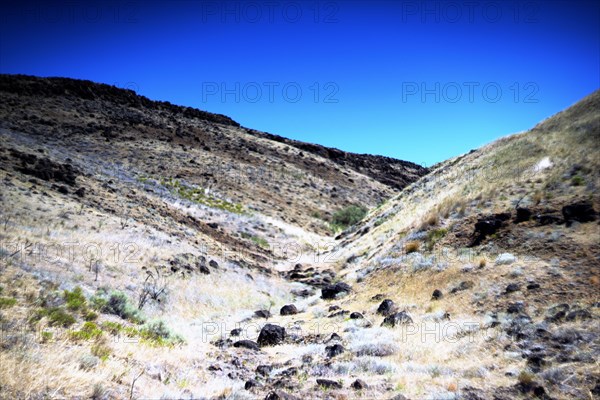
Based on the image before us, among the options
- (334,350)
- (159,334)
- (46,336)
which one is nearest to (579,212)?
(334,350)

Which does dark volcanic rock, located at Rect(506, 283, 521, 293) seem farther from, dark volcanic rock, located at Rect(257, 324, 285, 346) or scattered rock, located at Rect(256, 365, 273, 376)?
scattered rock, located at Rect(256, 365, 273, 376)

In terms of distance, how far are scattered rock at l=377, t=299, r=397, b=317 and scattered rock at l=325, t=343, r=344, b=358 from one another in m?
3.07

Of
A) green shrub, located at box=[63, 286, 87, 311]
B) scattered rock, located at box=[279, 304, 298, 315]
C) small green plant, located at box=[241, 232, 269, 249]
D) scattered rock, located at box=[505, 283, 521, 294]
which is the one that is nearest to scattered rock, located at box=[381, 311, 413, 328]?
scattered rock, located at box=[505, 283, 521, 294]

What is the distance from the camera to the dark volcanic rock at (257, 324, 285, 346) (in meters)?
9.80

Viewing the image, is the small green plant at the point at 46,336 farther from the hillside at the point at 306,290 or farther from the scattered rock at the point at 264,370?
the scattered rock at the point at 264,370

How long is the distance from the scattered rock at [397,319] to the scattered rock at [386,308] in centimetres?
82

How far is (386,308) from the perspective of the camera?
37.3 ft

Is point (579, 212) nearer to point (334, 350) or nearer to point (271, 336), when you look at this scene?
point (334, 350)

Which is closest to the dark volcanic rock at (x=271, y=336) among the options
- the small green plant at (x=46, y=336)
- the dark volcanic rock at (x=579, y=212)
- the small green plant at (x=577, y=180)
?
the small green plant at (x=46, y=336)

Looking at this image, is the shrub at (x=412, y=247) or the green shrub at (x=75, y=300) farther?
the shrub at (x=412, y=247)

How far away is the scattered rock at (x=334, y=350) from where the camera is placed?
8412 millimetres

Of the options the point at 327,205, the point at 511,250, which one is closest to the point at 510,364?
the point at 511,250

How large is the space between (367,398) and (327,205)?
39.0 metres

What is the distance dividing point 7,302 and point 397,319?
29.4 ft
